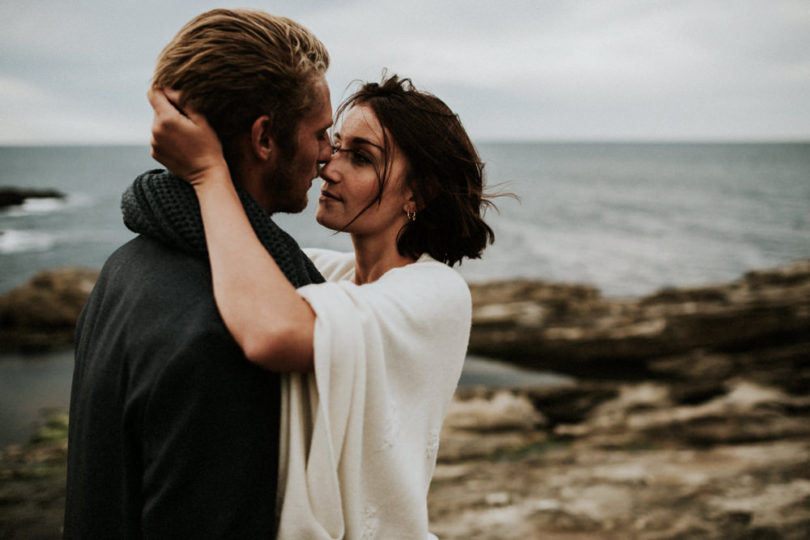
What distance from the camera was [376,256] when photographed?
2596 millimetres

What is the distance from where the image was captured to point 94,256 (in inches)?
1251

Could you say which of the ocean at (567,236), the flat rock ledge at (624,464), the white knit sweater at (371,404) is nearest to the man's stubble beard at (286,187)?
the white knit sweater at (371,404)

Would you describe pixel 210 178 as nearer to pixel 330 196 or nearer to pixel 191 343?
pixel 191 343

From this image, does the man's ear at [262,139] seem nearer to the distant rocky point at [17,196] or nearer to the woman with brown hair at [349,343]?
the woman with brown hair at [349,343]

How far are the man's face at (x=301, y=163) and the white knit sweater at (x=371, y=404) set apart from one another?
34cm

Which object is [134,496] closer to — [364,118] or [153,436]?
[153,436]

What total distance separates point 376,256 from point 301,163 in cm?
78

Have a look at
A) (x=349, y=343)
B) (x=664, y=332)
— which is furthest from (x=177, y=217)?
(x=664, y=332)

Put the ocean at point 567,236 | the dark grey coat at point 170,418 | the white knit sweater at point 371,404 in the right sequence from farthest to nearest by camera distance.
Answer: the ocean at point 567,236 < the white knit sweater at point 371,404 < the dark grey coat at point 170,418

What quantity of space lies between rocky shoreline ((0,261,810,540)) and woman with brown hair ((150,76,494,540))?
4.01m

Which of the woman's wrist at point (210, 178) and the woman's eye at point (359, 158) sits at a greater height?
the woman's eye at point (359, 158)

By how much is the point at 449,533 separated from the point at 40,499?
4314mm

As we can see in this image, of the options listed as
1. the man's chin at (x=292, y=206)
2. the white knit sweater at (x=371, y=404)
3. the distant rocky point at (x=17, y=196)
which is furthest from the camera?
the distant rocky point at (x=17, y=196)

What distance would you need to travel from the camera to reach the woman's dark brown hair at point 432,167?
2.46m
